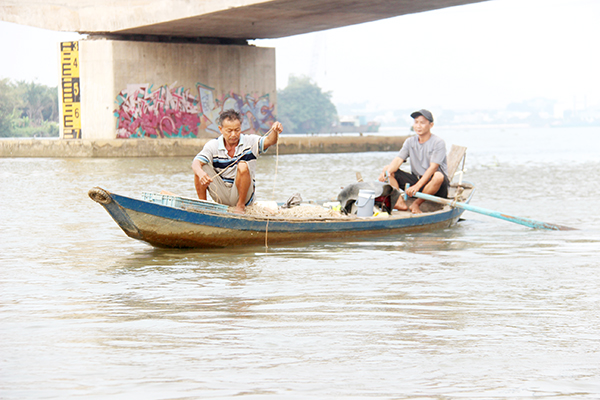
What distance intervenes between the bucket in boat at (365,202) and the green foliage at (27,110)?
7681 cm

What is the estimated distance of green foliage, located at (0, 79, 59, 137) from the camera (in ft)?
271

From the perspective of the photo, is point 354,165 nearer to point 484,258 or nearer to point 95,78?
point 95,78

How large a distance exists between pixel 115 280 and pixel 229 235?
1.79 m

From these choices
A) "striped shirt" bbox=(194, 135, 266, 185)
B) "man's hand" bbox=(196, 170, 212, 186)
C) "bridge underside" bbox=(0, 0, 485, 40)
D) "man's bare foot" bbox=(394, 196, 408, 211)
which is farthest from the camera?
"bridge underside" bbox=(0, 0, 485, 40)

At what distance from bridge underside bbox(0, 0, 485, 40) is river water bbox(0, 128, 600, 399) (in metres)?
14.8

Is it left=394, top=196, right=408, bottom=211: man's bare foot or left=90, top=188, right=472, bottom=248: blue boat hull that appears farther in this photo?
left=394, top=196, right=408, bottom=211: man's bare foot

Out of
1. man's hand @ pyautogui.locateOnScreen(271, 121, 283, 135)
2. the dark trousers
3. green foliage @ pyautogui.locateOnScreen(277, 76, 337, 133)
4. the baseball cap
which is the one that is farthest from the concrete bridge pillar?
green foliage @ pyautogui.locateOnScreen(277, 76, 337, 133)

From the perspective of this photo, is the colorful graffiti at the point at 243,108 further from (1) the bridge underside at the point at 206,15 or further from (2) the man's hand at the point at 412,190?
(2) the man's hand at the point at 412,190

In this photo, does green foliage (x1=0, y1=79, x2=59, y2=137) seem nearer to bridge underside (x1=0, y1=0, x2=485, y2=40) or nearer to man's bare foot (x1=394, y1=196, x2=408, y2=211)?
bridge underside (x1=0, y1=0, x2=485, y2=40)

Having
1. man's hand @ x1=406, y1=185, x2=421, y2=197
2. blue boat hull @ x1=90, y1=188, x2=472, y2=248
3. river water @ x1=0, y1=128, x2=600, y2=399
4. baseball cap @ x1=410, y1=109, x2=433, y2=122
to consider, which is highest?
baseball cap @ x1=410, y1=109, x2=433, y2=122

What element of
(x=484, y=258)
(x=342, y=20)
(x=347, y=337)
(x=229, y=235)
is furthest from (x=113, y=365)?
(x=342, y=20)

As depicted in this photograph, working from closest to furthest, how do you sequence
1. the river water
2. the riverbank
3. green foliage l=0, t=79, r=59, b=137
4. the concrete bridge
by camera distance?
the river water
the concrete bridge
the riverbank
green foliage l=0, t=79, r=59, b=137

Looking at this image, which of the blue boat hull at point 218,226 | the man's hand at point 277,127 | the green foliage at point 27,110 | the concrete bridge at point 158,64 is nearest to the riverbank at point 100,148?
the concrete bridge at point 158,64

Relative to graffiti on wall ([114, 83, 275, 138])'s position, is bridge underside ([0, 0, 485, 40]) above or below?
above
